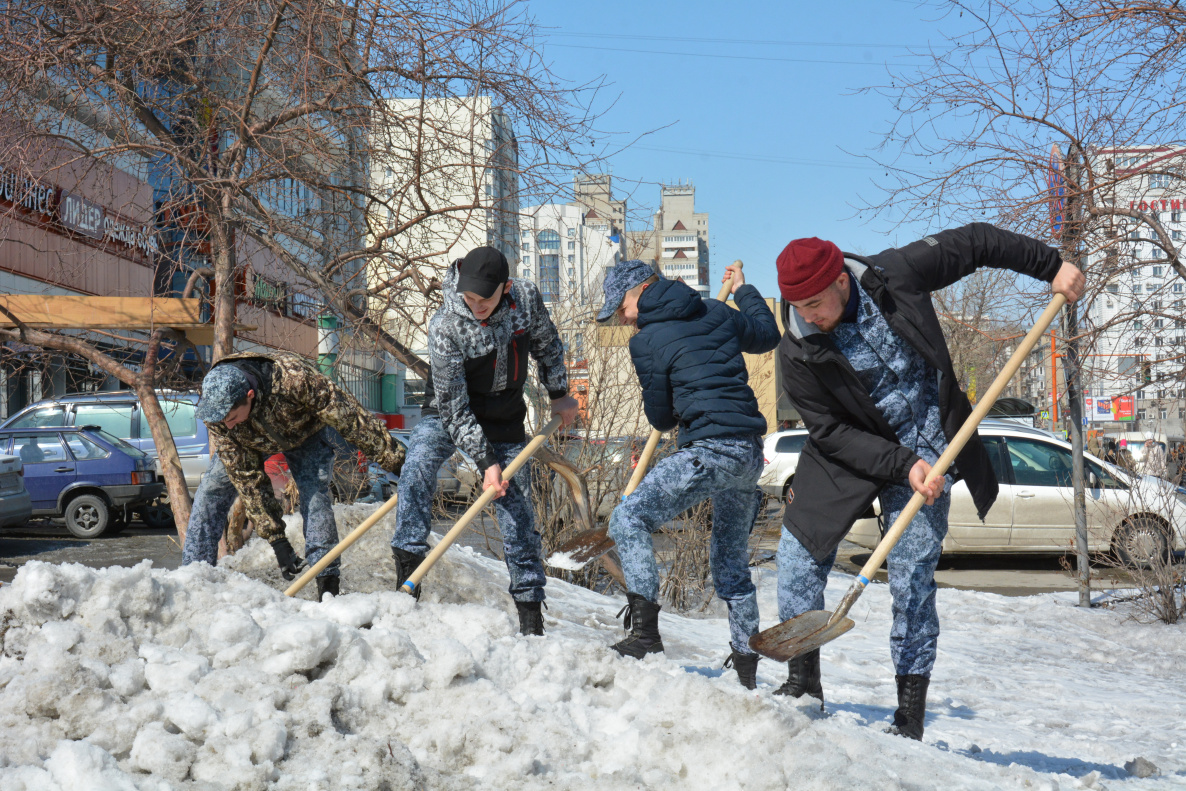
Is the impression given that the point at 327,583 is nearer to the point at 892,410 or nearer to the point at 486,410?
the point at 486,410

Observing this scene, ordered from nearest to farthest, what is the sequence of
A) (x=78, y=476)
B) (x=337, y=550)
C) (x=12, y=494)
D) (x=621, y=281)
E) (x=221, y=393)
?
(x=621, y=281) < (x=221, y=393) < (x=337, y=550) < (x=12, y=494) < (x=78, y=476)

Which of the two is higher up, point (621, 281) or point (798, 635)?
point (621, 281)

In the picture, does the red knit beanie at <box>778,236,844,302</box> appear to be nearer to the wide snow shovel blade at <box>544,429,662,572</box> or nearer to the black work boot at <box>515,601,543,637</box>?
the wide snow shovel blade at <box>544,429,662,572</box>

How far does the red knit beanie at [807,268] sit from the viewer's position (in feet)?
10.5

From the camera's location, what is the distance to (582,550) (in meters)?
4.99

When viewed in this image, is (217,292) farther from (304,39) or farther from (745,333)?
(745,333)

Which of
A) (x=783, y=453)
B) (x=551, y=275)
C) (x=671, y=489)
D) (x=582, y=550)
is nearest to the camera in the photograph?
(x=671, y=489)

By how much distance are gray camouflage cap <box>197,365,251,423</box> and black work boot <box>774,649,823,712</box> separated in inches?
99.4

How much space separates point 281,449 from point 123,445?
9678 mm

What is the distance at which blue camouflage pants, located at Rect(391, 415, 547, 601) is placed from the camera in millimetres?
4340

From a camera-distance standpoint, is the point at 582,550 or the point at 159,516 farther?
the point at 159,516

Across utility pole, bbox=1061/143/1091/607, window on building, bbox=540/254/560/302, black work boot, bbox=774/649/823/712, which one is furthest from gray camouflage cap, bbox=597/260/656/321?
window on building, bbox=540/254/560/302

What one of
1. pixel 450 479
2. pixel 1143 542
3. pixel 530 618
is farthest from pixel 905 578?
pixel 450 479

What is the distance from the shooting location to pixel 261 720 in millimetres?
2602
